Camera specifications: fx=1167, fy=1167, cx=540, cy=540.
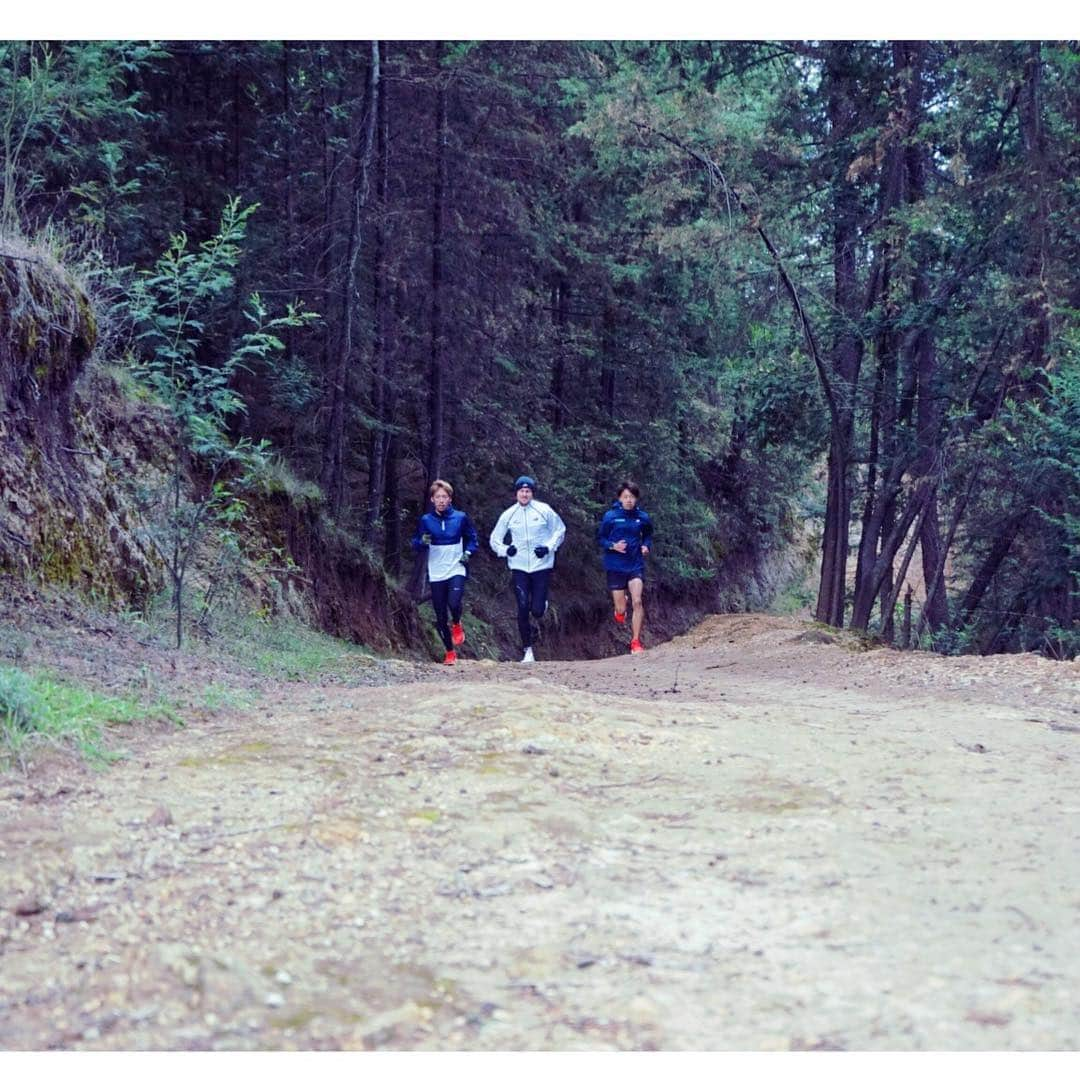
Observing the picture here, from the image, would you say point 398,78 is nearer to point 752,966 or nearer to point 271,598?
point 271,598

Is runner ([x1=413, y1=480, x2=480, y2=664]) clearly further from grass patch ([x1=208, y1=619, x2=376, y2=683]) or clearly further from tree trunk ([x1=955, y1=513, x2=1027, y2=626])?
tree trunk ([x1=955, y1=513, x2=1027, y2=626])

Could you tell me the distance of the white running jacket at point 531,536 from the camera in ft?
47.7

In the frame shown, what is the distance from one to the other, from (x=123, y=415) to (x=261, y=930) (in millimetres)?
10017

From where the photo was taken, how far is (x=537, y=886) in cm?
424

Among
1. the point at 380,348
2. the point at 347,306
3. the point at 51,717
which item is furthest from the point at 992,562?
the point at 51,717

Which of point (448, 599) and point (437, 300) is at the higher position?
point (437, 300)

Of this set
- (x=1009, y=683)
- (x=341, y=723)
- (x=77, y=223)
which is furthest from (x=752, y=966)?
(x=77, y=223)

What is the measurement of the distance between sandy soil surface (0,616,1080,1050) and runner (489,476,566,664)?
7.35 meters

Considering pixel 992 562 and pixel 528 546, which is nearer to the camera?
pixel 528 546

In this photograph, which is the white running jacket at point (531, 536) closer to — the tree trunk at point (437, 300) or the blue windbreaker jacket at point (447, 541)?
the blue windbreaker jacket at point (447, 541)

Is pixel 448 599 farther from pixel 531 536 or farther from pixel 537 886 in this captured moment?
pixel 537 886

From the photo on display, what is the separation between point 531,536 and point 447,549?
111 cm

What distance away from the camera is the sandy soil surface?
10.5 feet

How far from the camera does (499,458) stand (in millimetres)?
19875
